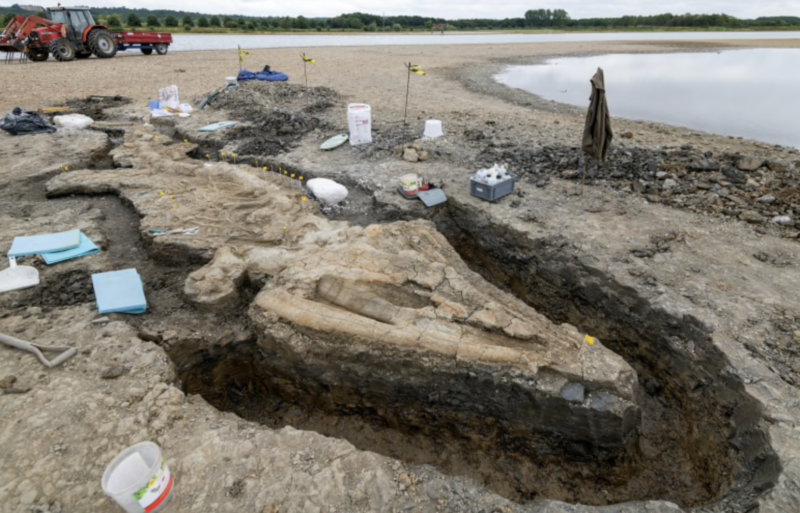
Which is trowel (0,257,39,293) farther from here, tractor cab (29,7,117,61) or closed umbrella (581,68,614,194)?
tractor cab (29,7,117,61)

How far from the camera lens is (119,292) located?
446 cm

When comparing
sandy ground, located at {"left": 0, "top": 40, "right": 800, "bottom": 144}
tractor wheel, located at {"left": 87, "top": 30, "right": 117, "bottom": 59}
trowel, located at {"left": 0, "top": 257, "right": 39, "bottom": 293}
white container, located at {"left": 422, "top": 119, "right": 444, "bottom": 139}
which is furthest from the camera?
tractor wheel, located at {"left": 87, "top": 30, "right": 117, "bottom": 59}

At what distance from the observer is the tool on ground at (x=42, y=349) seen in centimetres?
350

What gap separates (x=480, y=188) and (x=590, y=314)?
2.44m

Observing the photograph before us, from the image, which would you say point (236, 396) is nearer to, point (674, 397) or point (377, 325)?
point (377, 325)

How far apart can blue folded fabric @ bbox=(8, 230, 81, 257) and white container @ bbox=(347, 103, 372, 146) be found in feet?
16.8

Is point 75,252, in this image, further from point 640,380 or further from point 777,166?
point 777,166

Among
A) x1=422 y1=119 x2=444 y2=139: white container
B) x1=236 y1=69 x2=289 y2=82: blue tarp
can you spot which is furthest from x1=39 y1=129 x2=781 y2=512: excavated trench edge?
x1=236 y1=69 x2=289 y2=82: blue tarp

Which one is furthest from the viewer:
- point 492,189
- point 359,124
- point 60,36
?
point 60,36

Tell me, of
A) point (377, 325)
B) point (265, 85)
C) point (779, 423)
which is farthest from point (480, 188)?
point (265, 85)

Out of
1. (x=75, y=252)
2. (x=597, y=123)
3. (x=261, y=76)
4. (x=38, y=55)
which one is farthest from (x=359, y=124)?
(x=38, y=55)

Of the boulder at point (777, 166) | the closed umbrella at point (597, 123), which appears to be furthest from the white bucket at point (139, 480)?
the boulder at point (777, 166)

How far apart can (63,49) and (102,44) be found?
1.61 metres

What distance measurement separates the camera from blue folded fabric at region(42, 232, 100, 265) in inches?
196
